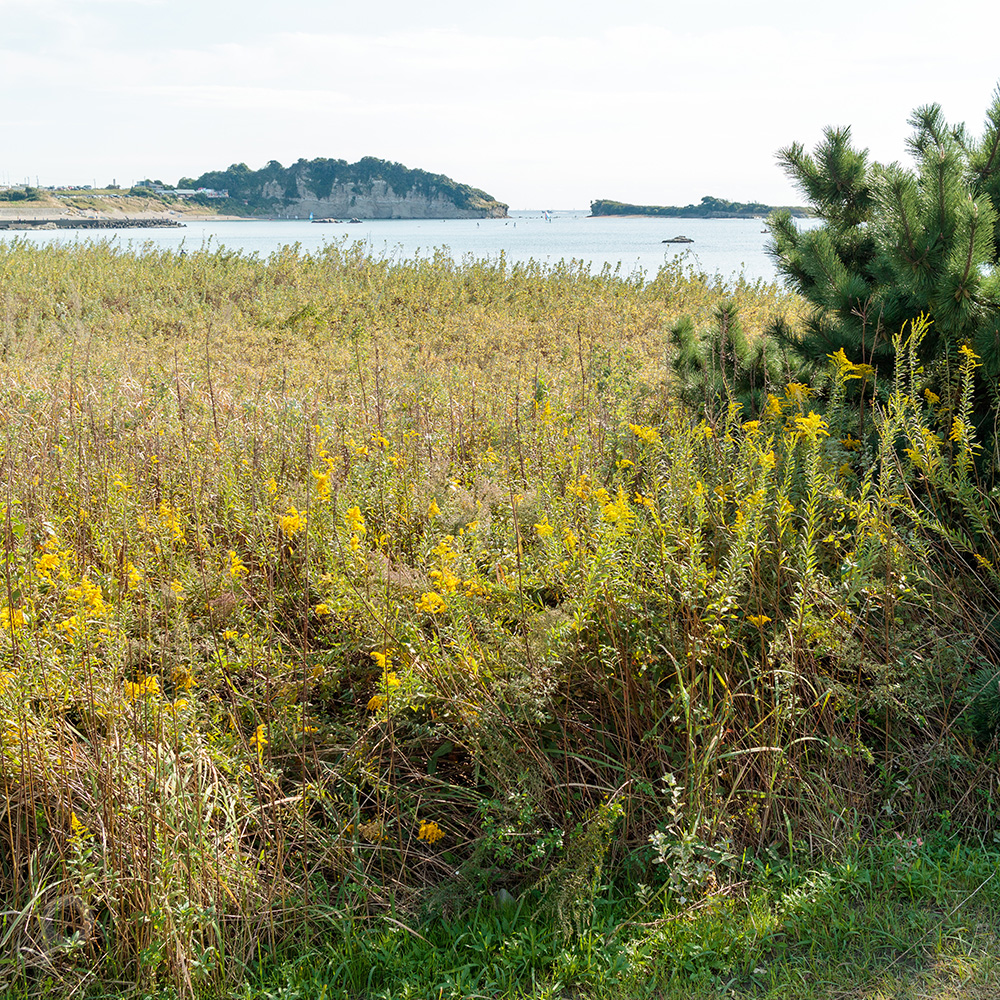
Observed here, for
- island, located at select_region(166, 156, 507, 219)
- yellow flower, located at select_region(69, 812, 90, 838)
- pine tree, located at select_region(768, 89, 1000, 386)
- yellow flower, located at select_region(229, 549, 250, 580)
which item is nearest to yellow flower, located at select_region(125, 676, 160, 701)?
yellow flower, located at select_region(69, 812, 90, 838)

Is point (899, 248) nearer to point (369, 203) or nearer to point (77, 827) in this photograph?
point (77, 827)

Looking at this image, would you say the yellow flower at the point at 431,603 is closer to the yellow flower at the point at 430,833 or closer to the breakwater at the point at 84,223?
the yellow flower at the point at 430,833

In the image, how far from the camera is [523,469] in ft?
14.0

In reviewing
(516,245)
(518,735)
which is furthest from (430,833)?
(516,245)

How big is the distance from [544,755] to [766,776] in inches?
27.5

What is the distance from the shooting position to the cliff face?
120 metres

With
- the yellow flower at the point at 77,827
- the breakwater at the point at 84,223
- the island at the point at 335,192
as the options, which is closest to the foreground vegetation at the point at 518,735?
the yellow flower at the point at 77,827

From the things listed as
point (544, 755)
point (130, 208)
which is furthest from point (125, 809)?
point (130, 208)

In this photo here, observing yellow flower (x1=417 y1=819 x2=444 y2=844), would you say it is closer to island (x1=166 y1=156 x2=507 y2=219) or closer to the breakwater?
the breakwater

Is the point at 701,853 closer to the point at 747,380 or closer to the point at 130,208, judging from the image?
the point at 747,380

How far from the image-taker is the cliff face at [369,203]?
11969 cm

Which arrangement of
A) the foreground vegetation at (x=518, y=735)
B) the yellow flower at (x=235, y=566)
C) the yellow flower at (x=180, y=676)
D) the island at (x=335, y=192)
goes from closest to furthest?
the foreground vegetation at (x=518, y=735), the yellow flower at (x=180, y=676), the yellow flower at (x=235, y=566), the island at (x=335, y=192)

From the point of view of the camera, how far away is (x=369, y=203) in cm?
12531

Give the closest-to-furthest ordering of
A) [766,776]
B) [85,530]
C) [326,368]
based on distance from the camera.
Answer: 1. [766,776]
2. [85,530]
3. [326,368]
